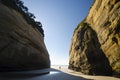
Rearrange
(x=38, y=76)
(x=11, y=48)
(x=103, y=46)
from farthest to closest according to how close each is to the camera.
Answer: (x=103, y=46), (x=11, y=48), (x=38, y=76)

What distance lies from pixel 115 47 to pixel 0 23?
63.2 ft

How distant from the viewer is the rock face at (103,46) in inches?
1048

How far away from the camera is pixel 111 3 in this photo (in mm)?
30297

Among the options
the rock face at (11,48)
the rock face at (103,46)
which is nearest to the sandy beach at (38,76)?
the rock face at (11,48)

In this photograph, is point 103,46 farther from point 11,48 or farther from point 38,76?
point 11,48

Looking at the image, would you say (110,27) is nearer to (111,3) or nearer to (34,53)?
A: (111,3)

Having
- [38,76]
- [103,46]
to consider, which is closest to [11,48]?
[38,76]

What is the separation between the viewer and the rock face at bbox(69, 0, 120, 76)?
2662 cm

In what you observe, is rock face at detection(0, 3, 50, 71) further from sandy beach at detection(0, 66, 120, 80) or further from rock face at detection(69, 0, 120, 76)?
rock face at detection(69, 0, 120, 76)

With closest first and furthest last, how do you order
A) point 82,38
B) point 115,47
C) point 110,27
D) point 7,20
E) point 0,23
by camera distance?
point 0,23 < point 7,20 < point 115,47 < point 110,27 < point 82,38

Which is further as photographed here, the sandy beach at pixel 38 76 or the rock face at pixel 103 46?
the rock face at pixel 103 46

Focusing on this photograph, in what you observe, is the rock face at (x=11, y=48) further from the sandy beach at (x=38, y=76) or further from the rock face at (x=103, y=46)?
the rock face at (x=103, y=46)

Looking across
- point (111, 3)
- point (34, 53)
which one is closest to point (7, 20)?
point (34, 53)

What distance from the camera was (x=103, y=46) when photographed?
1203 inches
